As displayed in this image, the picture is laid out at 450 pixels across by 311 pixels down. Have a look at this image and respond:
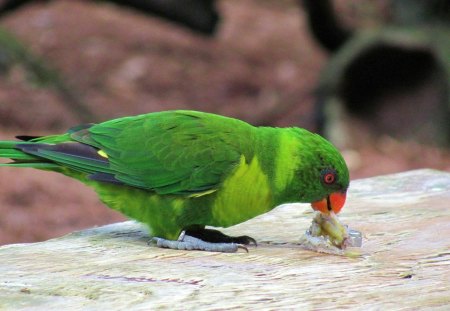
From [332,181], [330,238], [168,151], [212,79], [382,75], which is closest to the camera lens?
[330,238]

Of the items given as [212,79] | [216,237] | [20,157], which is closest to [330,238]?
[216,237]

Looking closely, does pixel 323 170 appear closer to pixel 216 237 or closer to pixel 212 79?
pixel 216 237

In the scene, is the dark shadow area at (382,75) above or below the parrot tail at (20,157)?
above

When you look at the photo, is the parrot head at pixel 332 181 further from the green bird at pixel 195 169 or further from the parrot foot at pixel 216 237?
the parrot foot at pixel 216 237

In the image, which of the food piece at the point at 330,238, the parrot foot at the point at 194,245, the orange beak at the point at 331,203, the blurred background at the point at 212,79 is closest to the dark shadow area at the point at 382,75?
the blurred background at the point at 212,79

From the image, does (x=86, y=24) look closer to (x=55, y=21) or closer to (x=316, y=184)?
(x=55, y=21)

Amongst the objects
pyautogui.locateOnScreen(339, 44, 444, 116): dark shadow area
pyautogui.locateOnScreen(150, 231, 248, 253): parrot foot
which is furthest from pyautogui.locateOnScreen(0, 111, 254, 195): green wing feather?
pyautogui.locateOnScreen(339, 44, 444, 116): dark shadow area

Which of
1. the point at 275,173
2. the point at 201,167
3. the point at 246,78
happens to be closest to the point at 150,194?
the point at 201,167
